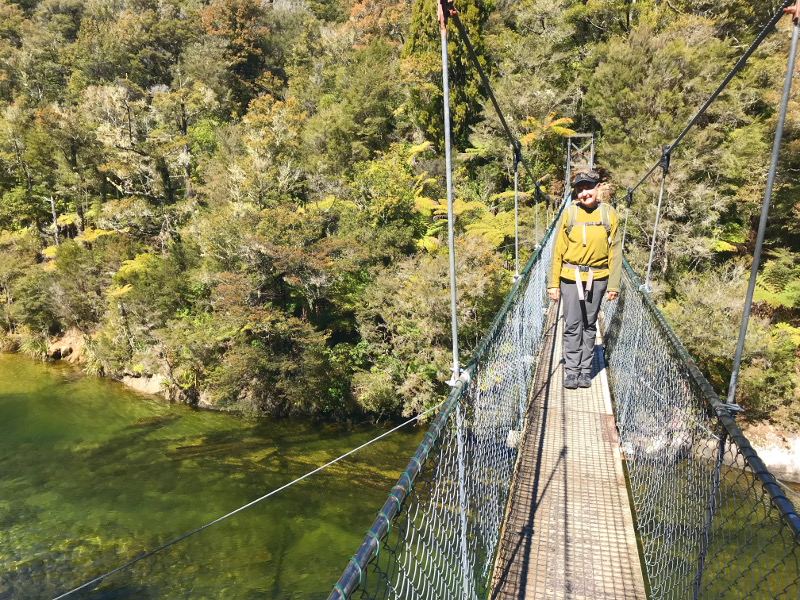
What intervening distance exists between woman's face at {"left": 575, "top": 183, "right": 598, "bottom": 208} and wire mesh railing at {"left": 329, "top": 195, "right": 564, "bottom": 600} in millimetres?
619

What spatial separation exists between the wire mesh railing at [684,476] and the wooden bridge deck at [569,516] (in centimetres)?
13

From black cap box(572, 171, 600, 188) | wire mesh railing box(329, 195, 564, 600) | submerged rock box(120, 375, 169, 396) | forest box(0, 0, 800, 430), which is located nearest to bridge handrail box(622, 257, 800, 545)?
wire mesh railing box(329, 195, 564, 600)

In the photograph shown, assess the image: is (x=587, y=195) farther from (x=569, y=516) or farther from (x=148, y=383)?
(x=148, y=383)

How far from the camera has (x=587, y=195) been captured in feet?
8.25

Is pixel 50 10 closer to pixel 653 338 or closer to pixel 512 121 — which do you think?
pixel 512 121

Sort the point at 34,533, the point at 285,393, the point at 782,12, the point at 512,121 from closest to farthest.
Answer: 1. the point at 782,12
2. the point at 34,533
3. the point at 285,393
4. the point at 512,121

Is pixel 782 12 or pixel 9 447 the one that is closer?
pixel 782 12

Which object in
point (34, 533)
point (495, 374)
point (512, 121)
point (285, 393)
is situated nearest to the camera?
point (495, 374)

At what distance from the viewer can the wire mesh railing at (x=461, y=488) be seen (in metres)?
1.13

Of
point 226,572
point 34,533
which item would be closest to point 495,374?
point 226,572

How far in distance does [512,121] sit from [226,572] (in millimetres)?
12481

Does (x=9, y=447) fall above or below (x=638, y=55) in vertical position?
below

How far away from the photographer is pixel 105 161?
16.6m

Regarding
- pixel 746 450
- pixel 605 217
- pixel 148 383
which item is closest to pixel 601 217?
pixel 605 217
